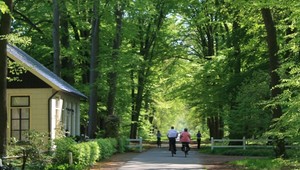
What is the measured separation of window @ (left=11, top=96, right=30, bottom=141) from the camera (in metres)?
24.7

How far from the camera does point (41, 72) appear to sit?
2417 cm

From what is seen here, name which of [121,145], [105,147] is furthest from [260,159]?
[121,145]

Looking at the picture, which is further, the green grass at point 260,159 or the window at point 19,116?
the window at point 19,116

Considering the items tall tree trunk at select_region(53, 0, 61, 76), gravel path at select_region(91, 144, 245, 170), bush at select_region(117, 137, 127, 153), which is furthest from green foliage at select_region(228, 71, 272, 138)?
tall tree trunk at select_region(53, 0, 61, 76)

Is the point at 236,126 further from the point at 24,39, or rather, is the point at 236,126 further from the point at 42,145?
the point at 24,39

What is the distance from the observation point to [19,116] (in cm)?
2478

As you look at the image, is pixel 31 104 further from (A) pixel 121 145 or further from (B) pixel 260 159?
(B) pixel 260 159

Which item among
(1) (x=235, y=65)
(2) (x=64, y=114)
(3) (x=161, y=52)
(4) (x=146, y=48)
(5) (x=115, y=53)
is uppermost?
(4) (x=146, y=48)

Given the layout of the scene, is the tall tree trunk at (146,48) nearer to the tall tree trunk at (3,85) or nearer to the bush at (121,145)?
the bush at (121,145)

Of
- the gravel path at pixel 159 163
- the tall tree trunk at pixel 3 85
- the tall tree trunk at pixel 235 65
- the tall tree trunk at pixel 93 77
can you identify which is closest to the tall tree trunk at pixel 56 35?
the tall tree trunk at pixel 93 77

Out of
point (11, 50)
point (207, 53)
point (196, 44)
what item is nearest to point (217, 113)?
point (207, 53)

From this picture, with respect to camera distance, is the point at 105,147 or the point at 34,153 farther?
the point at 105,147

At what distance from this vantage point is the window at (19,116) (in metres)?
24.7

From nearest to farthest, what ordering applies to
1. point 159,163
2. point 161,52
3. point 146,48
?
point 159,163
point 146,48
point 161,52
